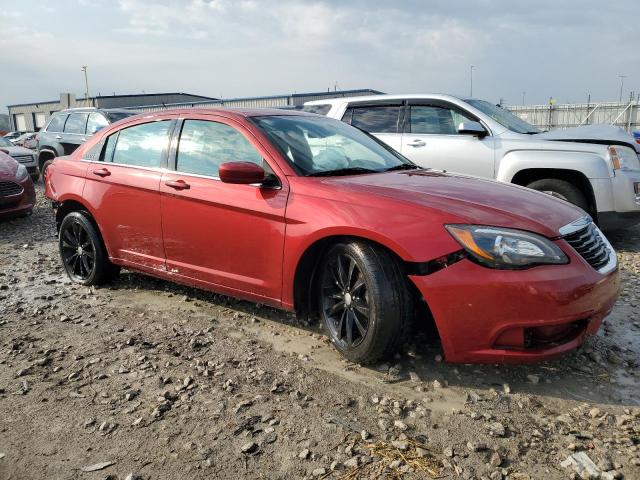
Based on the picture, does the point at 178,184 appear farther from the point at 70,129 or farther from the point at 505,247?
the point at 70,129

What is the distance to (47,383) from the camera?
10.1 feet

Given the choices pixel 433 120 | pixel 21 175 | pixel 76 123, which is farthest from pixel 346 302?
pixel 76 123

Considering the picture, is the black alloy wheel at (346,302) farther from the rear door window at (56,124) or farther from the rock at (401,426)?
the rear door window at (56,124)

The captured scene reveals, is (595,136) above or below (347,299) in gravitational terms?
above

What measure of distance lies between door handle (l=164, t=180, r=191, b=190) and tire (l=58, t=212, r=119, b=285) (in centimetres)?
116

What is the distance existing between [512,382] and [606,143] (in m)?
3.93

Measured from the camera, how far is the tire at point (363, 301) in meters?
2.91

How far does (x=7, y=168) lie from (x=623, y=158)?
8255mm

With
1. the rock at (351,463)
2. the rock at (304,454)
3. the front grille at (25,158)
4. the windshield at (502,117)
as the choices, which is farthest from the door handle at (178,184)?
the front grille at (25,158)

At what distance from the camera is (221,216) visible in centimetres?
362

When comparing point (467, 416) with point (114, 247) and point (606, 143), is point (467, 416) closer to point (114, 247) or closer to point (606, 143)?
point (114, 247)

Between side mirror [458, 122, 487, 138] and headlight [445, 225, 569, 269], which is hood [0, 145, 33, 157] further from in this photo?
headlight [445, 225, 569, 269]

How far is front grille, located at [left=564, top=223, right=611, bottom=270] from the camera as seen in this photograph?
2.90 m

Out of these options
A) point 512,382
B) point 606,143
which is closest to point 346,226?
point 512,382
